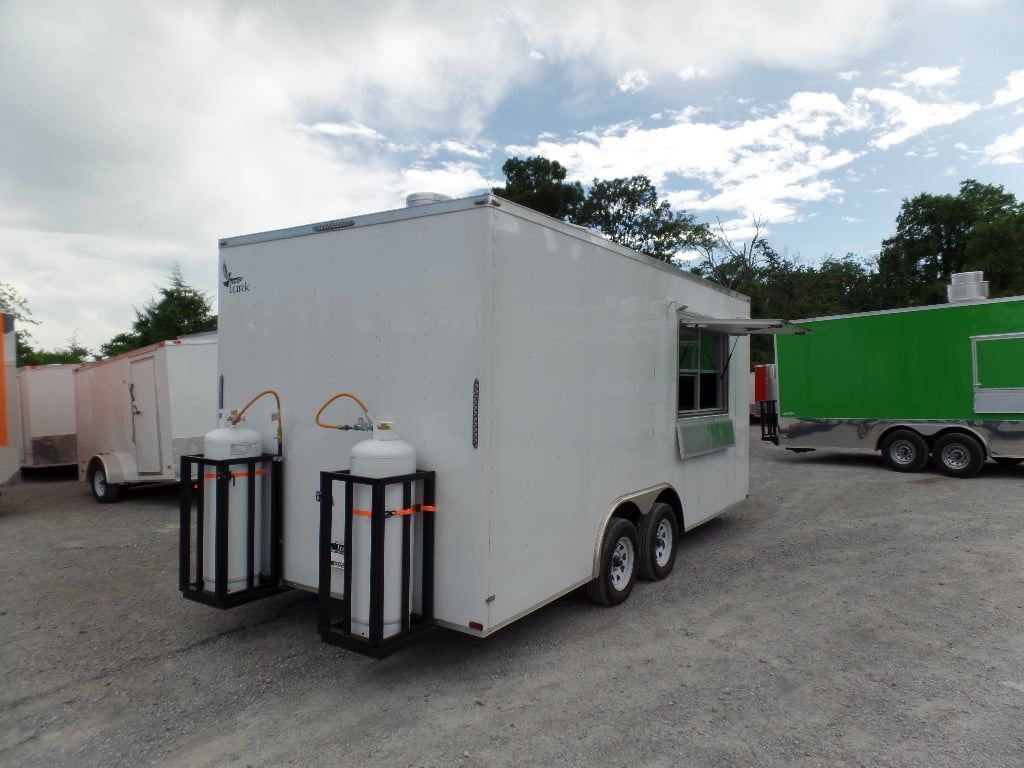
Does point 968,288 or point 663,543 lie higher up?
point 968,288

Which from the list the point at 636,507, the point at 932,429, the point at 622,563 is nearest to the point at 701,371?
the point at 636,507

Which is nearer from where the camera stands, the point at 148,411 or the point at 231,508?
the point at 231,508

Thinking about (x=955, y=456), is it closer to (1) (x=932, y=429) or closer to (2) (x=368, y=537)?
(1) (x=932, y=429)

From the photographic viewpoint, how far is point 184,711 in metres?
3.53

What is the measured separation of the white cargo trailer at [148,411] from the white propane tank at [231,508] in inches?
180

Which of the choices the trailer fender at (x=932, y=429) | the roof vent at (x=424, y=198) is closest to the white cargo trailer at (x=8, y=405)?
the roof vent at (x=424, y=198)

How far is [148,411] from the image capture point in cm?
917

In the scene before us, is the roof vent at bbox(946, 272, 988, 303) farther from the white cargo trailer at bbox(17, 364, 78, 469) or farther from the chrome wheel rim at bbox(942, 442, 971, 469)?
the white cargo trailer at bbox(17, 364, 78, 469)

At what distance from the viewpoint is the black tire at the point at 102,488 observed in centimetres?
995

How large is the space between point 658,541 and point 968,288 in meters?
8.97

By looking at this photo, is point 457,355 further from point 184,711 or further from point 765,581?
point 765,581

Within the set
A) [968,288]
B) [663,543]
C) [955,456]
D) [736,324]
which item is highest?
[968,288]

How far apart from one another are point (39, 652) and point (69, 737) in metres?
1.41

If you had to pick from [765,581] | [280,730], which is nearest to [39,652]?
[280,730]
